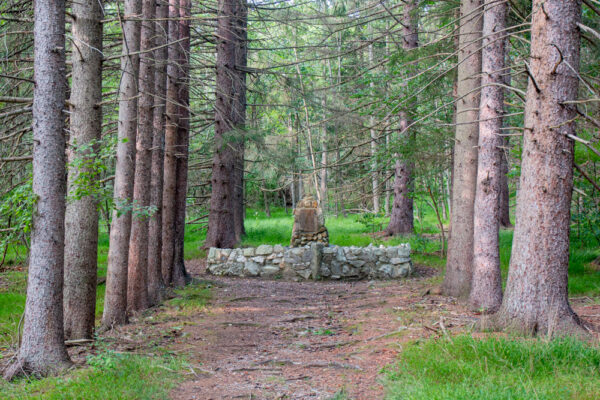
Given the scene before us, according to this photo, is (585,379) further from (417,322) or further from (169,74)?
(169,74)

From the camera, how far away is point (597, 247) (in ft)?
39.3

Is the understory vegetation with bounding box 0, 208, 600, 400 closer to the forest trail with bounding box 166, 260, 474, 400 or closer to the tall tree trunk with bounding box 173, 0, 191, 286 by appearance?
the forest trail with bounding box 166, 260, 474, 400

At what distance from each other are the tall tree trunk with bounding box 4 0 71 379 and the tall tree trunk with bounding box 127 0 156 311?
2.98m

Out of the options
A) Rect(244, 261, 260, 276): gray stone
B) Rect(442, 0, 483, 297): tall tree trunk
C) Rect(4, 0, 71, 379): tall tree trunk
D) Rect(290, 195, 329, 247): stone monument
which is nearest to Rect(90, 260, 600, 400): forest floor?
Rect(442, 0, 483, 297): tall tree trunk

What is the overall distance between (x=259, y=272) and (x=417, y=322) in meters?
6.74

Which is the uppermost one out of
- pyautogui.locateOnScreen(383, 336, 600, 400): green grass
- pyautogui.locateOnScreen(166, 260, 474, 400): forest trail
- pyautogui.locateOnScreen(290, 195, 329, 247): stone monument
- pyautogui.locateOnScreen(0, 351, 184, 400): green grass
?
pyautogui.locateOnScreen(290, 195, 329, 247): stone monument

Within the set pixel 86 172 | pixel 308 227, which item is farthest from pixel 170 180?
pixel 86 172

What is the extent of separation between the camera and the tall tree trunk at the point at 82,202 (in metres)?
5.98

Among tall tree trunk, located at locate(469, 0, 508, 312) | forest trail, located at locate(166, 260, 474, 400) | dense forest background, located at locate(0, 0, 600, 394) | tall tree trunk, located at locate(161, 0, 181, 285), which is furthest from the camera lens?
tall tree trunk, located at locate(161, 0, 181, 285)

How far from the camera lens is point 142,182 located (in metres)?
8.11

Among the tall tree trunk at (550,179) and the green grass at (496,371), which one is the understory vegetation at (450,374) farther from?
the tall tree trunk at (550,179)

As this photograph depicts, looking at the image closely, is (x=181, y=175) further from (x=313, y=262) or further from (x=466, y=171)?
(x=466, y=171)

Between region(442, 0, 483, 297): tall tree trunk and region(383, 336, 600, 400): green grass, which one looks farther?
region(442, 0, 483, 297): tall tree trunk

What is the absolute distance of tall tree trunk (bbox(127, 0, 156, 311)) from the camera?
26.7 feet
